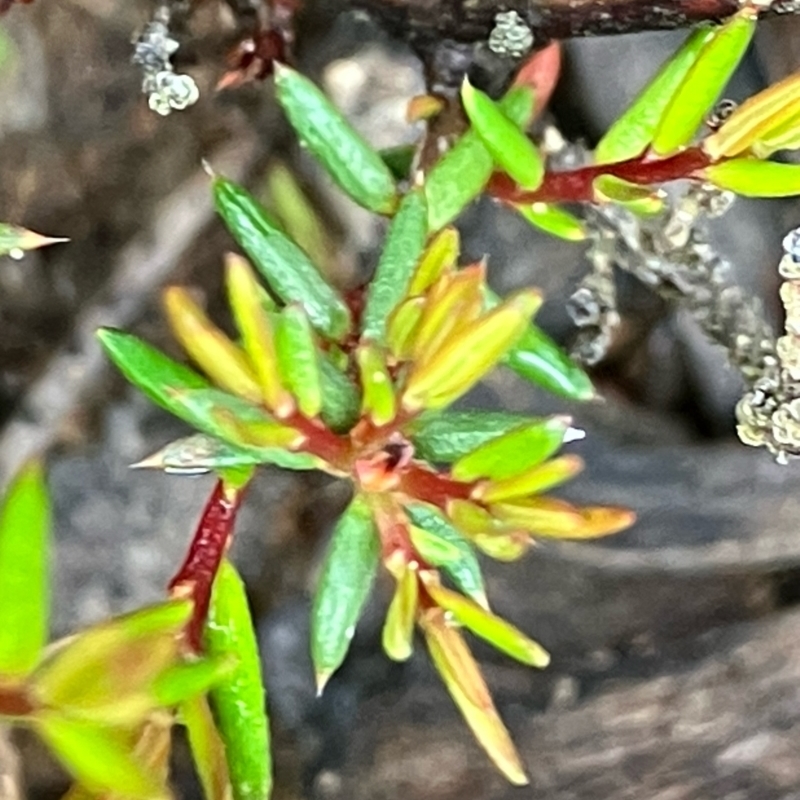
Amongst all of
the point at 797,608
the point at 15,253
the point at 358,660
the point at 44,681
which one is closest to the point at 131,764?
the point at 44,681

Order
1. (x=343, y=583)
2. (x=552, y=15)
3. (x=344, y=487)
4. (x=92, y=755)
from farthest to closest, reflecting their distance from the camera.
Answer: (x=344, y=487) < (x=552, y=15) < (x=343, y=583) < (x=92, y=755)

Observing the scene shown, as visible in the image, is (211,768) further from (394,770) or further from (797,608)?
(797,608)

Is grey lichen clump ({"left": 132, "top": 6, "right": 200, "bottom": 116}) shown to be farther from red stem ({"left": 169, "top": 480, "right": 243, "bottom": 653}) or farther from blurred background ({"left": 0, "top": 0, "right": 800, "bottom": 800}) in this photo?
red stem ({"left": 169, "top": 480, "right": 243, "bottom": 653})

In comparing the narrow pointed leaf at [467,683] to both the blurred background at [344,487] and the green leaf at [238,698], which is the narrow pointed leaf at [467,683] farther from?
the blurred background at [344,487]

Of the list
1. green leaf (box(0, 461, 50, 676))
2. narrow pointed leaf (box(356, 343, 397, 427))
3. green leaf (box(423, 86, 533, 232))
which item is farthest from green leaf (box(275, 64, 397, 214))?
green leaf (box(0, 461, 50, 676))

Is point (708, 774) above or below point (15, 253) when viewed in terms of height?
below

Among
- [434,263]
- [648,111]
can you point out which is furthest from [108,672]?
[648,111]

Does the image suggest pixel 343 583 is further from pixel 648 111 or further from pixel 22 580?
pixel 648 111
